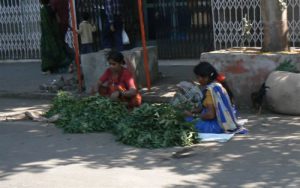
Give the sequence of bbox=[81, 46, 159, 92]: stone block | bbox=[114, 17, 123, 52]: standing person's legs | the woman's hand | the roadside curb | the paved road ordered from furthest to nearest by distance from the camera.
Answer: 1. bbox=[114, 17, 123, 52]: standing person's legs
2. bbox=[81, 46, 159, 92]: stone block
3. the roadside curb
4. the woman's hand
5. the paved road

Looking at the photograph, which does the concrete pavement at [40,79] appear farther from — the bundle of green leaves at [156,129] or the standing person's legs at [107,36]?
the bundle of green leaves at [156,129]

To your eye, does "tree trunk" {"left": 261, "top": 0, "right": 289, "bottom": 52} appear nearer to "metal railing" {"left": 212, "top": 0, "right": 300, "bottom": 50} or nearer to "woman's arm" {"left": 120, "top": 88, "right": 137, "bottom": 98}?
"woman's arm" {"left": 120, "top": 88, "right": 137, "bottom": 98}

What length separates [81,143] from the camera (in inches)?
263

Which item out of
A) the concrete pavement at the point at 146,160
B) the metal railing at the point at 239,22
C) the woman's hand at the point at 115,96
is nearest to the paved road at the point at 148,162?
the concrete pavement at the point at 146,160

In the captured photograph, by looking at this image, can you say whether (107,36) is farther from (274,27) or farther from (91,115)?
(91,115)

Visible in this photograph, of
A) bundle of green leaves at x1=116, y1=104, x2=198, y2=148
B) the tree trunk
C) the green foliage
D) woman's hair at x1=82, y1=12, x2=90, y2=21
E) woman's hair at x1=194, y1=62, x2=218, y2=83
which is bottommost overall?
bundle of green leaves at x1=116, y1=104, x2=198, y2=148

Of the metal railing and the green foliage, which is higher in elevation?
the metal railing

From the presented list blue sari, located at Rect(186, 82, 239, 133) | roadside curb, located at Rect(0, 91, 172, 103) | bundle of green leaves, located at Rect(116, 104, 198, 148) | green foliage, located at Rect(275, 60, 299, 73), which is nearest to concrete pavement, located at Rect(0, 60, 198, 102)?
roadside curb, located at Rect(0, 91, 172, 103)

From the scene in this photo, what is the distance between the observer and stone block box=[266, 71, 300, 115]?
7.32 metres

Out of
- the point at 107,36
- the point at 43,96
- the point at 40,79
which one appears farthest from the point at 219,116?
the point at 107,36

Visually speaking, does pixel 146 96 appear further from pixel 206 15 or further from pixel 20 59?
pixel 20 59

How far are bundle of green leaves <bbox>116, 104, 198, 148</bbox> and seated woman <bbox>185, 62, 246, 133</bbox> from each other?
22 centimetres

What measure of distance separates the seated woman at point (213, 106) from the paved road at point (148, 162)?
232 millimetres

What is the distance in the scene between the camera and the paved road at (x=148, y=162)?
5.17 m
